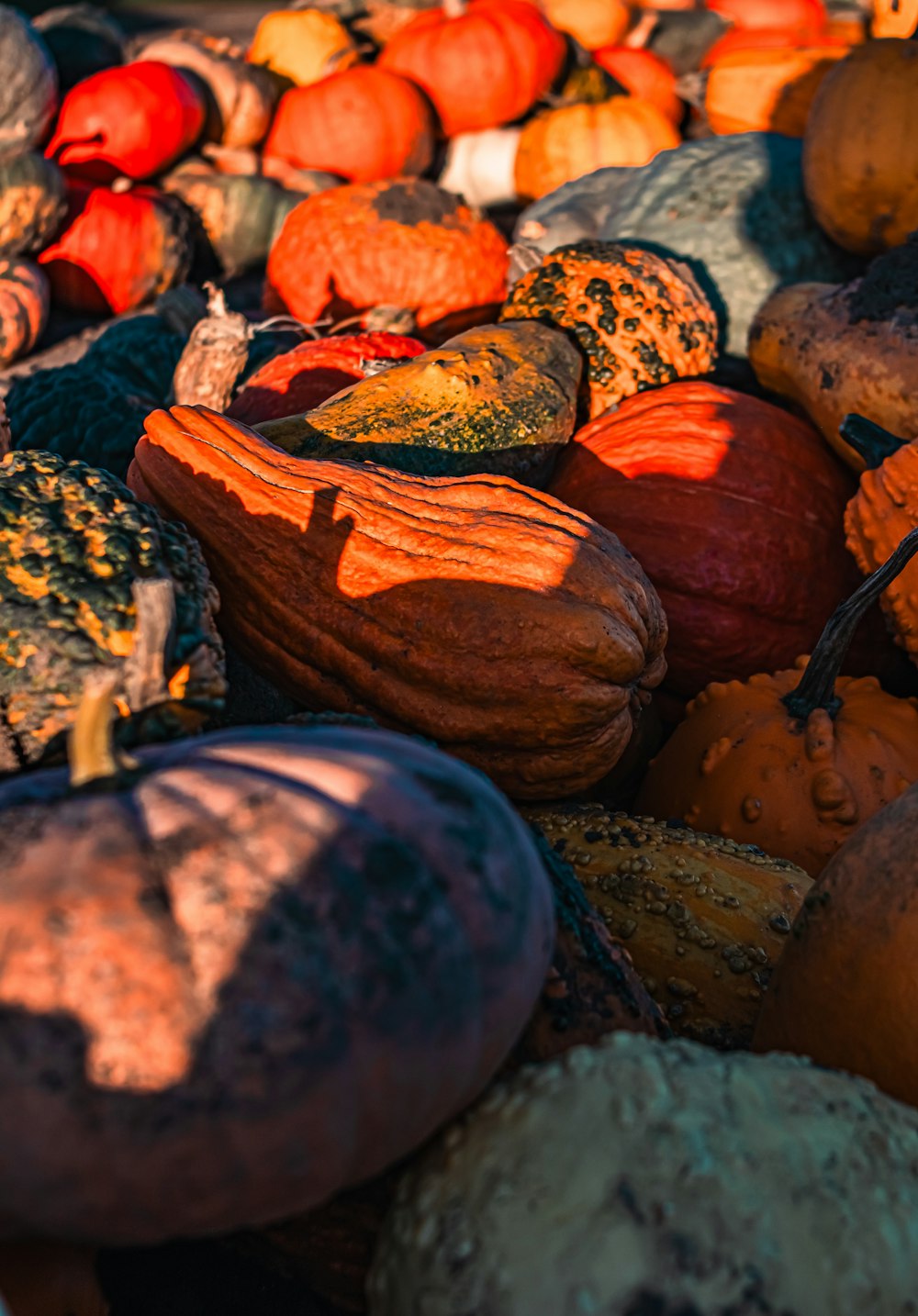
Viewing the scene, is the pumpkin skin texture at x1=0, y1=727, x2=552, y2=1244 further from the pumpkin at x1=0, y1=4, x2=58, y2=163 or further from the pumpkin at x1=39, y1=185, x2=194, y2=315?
the pumpkin at x1=0, y1=4, x2=58, y2=163

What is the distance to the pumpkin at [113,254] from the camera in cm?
507

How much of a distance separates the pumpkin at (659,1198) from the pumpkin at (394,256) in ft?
9.84

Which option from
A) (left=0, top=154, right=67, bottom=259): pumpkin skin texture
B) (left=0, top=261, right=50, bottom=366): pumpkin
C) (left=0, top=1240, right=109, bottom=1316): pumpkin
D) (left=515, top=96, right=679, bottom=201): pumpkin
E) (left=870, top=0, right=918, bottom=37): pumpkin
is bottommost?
(left=0, top=261, right=50, bottom=366): pumpkin

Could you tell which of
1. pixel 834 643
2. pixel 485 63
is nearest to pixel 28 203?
pixel 485 63

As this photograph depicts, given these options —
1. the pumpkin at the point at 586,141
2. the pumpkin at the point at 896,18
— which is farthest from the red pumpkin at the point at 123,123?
the pumpkin at the point at 896,18

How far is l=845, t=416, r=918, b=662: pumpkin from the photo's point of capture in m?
2.38

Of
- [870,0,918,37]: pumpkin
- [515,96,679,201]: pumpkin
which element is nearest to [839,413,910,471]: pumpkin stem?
[870,0,918,37]: pumpkin

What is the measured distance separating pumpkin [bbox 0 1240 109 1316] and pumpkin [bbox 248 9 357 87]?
245 inches

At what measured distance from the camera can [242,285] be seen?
5.40 metres

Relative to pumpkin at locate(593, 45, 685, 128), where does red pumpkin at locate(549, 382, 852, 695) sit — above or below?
below

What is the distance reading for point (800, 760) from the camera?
229 cm

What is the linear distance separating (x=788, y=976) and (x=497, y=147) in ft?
15.6

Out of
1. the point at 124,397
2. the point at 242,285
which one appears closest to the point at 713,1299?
the point at 124,397

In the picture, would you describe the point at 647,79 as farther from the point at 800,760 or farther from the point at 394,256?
the point at 800,760
